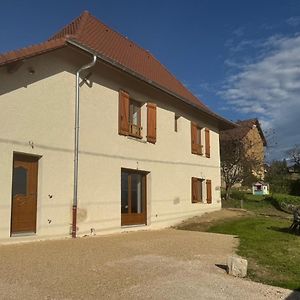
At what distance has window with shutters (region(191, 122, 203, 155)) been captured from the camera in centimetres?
1977

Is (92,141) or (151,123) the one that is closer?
(92,141)

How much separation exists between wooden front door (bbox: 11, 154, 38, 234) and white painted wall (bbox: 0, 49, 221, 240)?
17 centimetres

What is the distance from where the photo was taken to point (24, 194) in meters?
10.6

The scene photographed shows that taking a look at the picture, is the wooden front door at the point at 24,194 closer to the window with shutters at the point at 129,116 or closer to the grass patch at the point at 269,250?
the window with shutters at the point at 129,116

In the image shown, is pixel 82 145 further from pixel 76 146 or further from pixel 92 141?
pixel 92 141

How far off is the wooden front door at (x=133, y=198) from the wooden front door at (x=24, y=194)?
164 inches

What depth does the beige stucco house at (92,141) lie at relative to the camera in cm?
1042

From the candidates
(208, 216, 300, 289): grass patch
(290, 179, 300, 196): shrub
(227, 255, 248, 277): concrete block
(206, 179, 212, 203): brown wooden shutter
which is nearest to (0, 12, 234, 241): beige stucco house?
(206, 179, 212, 203): brown wooden shutter

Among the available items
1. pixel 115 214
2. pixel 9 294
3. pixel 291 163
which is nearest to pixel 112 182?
pixel 115 214

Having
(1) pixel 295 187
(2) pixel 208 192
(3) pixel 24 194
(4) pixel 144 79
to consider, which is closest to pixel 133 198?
(4) pixel 144 79

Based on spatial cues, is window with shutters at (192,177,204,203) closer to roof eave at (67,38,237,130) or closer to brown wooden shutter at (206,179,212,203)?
brown wooden shutter at (206,179,212,203)

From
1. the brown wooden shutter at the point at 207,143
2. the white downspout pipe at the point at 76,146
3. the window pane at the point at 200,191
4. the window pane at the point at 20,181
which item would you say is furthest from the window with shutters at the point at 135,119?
the brown wooden shutter at the point at 207,143

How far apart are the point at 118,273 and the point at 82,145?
5930 mm

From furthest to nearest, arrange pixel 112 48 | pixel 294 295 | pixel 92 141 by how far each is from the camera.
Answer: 1. pixel 112 48
2. pixel 92 141
3. pixel 294 295
